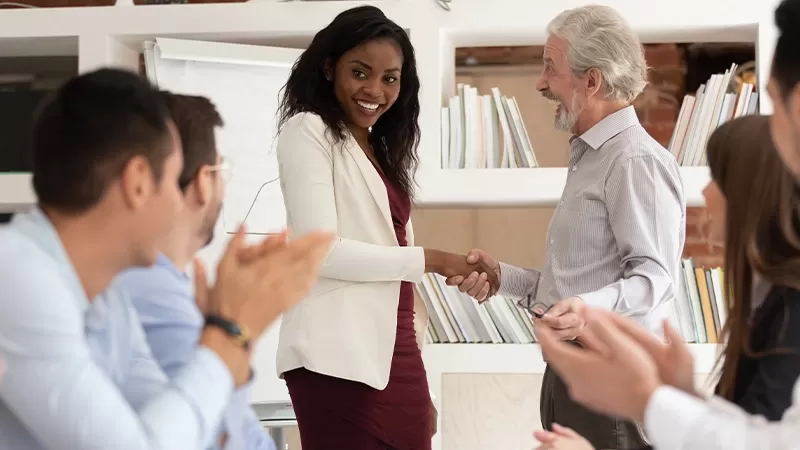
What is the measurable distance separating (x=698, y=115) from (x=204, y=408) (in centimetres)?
224

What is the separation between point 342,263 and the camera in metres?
1.99

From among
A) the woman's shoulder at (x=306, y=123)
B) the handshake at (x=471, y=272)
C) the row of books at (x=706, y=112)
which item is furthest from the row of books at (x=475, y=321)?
the woman's shoulder at (x=306, y=123)

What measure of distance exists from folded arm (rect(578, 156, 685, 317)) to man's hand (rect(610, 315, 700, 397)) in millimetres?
690

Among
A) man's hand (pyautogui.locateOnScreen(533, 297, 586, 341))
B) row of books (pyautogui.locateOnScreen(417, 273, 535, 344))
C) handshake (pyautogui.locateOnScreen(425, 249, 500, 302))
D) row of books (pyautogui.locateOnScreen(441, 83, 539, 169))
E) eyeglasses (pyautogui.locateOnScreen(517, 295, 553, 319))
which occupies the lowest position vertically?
row of books (pyautogui.locateOnScreen(417, 273, 535, 344))

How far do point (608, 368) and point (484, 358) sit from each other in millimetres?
1837

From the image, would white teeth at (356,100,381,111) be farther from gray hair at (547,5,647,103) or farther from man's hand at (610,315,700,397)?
man's hand at (610,315,700,397)

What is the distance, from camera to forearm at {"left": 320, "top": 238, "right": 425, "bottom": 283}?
1.99 m

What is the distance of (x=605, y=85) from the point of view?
206 centimetres

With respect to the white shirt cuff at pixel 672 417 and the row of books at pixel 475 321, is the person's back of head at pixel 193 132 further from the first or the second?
the row of books at pixel 475 321

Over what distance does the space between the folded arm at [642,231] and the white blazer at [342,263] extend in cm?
44

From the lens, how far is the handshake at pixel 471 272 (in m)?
2.24

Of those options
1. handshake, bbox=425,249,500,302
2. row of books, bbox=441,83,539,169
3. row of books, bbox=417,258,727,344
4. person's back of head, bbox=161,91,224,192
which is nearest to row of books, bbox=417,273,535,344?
row of books, bbox=417,258,727,344

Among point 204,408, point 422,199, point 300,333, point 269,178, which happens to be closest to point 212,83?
point 269,178

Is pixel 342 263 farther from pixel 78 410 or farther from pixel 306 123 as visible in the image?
pixel 78 410
